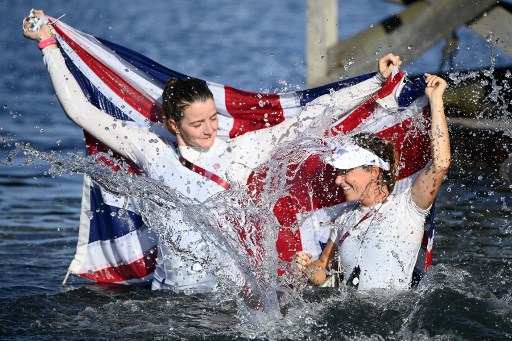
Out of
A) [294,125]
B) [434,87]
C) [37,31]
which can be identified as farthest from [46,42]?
[434,87]

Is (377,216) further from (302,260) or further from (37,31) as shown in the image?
(37,31)

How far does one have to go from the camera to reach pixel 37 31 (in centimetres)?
571

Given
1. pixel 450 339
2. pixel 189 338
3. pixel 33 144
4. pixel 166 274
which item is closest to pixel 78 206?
pixel 33 144

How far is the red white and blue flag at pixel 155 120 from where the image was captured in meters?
5.68

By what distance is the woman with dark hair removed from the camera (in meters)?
5.55

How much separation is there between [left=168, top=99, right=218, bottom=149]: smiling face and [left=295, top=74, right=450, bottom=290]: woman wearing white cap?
0.62 meters

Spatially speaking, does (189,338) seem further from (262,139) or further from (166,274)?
(262,139)

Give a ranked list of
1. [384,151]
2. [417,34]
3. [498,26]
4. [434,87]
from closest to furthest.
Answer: [434,87] < [384,151] < [498,26] < [417,34]

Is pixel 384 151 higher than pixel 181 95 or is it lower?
lower

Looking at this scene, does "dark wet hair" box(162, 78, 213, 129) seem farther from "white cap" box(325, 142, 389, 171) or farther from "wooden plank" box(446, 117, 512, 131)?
"wooden plank" box(446, 117, 512, 131)

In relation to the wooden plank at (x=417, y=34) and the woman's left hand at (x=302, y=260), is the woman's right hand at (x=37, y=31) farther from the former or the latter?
the wooden plank at (x=417, y=34)

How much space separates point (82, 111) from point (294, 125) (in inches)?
44.0

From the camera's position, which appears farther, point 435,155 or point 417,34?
point 417,34

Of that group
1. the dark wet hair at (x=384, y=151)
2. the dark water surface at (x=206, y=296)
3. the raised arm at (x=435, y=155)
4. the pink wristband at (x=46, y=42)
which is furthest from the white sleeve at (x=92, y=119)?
the raised arm at (x=435, y=155)
